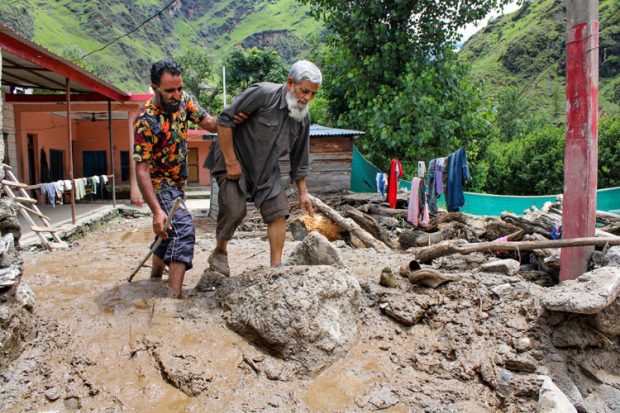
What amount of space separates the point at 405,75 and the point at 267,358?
12671 millimetres

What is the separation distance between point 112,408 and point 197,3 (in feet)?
412

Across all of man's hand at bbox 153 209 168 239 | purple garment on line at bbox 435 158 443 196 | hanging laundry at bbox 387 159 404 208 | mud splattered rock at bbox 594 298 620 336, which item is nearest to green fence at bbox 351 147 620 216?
hanging laundry at bbox 387 159 404 208

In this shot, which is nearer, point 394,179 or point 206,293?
point 206,293

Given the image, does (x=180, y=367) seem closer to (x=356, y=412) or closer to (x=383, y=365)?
(x=356, y=412)

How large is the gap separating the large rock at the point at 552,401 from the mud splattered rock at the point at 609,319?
68 cm

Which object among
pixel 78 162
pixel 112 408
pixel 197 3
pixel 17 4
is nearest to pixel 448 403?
pixel 112 408

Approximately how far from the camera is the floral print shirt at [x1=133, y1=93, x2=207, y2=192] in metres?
3.18

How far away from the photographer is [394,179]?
396 inches

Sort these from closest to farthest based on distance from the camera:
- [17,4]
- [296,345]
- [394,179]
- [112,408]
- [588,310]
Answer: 1. [112,408]
2. [296,345]
3. [588,310]
4. [394,179]
5. [17,4]

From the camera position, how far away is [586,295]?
111 inches

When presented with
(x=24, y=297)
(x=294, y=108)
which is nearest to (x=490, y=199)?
(x=294, y=108)

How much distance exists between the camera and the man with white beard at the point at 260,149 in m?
3.24

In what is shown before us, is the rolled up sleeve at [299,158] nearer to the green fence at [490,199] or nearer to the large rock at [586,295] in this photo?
the large rock at [586,295]

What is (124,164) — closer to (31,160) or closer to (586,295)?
(31,160)
